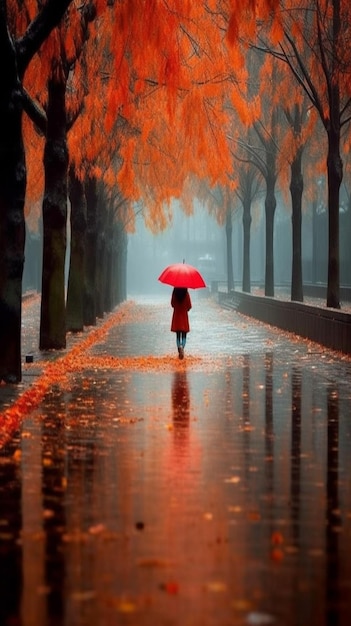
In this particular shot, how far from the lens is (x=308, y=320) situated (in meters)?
32.6

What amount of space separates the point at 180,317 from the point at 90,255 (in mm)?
14566

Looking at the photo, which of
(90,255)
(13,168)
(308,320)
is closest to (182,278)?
(13,168)

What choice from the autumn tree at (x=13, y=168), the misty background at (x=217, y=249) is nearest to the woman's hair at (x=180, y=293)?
the autumn tree at (x=13, y=168)

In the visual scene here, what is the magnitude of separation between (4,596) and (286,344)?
24.9 metres

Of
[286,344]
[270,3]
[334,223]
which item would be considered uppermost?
[270,3]

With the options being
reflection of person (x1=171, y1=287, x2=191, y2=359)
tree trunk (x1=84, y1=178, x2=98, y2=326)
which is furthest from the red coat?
tree trunk (x1=84, y1=178, x2=98, y2=326)

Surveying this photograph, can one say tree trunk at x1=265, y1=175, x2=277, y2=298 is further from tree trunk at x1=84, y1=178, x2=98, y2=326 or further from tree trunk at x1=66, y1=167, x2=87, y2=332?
tree trunk at x1=66, y1=167, x2=87, y2=332

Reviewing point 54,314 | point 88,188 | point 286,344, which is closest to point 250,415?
point 54,314

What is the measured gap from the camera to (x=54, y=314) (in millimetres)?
27094

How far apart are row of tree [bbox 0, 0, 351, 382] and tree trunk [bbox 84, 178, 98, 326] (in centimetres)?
4

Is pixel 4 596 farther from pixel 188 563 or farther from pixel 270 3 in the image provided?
pixel 270 3

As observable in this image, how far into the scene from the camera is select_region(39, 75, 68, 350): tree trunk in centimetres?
2600

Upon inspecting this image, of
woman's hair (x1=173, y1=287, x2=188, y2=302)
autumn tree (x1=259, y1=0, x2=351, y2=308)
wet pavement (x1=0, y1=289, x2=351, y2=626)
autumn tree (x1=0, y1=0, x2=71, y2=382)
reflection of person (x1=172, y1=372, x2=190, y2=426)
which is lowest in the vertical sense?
reflection of person (x1=172, y1=372, x2=190, y2=426)

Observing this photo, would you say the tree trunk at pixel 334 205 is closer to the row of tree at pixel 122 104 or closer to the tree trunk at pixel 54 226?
the row of tree at pixel 122 104
